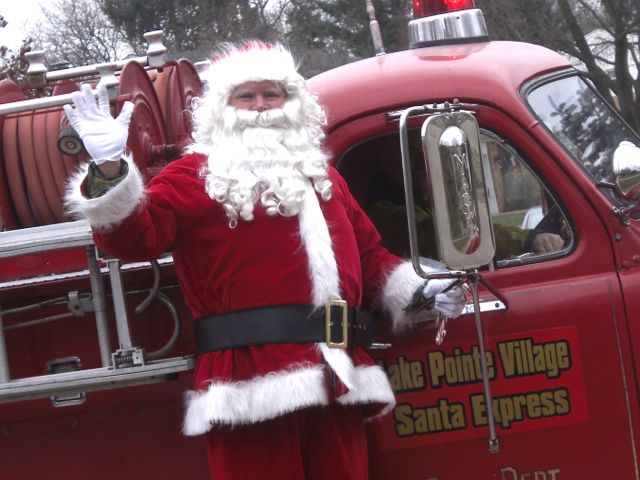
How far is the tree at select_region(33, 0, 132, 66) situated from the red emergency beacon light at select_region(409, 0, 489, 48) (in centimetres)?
1939

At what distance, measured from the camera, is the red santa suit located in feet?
9.16

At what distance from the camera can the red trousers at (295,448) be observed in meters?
2.86

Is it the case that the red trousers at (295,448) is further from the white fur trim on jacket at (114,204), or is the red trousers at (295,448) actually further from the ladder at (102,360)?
the white fur trim on jacket at (114,204)

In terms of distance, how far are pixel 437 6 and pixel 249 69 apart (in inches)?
39.1

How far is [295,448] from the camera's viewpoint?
2.89 metres

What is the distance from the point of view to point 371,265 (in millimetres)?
3250

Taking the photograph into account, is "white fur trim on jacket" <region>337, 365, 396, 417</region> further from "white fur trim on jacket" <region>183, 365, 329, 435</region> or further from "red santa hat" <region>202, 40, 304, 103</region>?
"red santa hat" <region>202, 40, 304, 103</region>

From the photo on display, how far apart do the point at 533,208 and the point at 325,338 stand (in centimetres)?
84

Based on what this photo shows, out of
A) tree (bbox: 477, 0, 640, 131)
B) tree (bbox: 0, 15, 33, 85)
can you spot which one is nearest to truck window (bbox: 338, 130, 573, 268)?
tree (bbox: 0, 15, 33, 85)

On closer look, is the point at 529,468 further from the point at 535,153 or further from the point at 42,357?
the point at 42,357

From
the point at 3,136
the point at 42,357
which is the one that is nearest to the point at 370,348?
the point at 42,357

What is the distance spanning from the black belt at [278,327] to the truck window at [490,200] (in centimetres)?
58

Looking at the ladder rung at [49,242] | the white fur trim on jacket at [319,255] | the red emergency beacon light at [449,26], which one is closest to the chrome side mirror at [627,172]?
the red emergency beacon light at [449,26]

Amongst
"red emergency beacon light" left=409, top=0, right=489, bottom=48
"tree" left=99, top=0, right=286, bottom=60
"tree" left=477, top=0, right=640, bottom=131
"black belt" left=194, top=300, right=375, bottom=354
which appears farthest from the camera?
"tree" left=99, top=0, right=286, bottom=60
